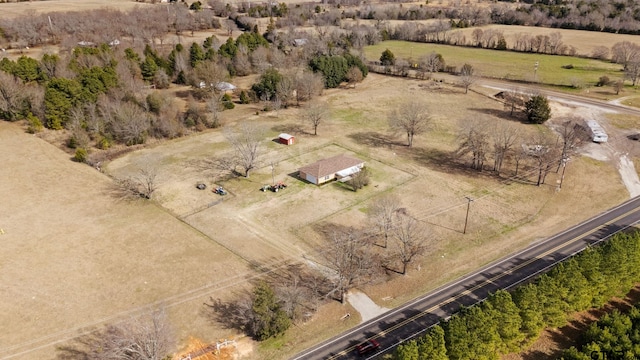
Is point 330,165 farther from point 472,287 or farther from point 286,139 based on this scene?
point 472,287

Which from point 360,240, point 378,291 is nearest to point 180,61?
point 360,240

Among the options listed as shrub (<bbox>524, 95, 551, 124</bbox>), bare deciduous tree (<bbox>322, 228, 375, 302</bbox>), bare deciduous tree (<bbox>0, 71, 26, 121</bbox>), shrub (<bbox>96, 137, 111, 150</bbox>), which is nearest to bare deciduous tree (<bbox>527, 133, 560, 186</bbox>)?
shrub (<bbox>524, 95, 551, 124</bbox>)

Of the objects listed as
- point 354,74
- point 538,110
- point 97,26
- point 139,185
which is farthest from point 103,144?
point 97,26

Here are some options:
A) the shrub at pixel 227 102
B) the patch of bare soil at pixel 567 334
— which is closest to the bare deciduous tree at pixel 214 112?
the shrub at pixel 227 102

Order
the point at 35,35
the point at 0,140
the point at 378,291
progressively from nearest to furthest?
the point at 378,291
the point at 0,140
the point at 35,35

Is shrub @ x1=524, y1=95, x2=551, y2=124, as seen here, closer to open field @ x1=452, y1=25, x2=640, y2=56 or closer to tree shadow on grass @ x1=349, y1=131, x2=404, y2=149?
tree shadow on grass @ x1=349, y1=131, x2=404, y2=149

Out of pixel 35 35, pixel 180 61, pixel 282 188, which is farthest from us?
pixel 35 35

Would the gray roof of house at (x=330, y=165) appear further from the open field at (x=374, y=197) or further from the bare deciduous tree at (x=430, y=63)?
the bare deciduous tree at (x=430, y=63)

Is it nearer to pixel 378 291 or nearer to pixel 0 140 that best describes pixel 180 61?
pixel 0 140
